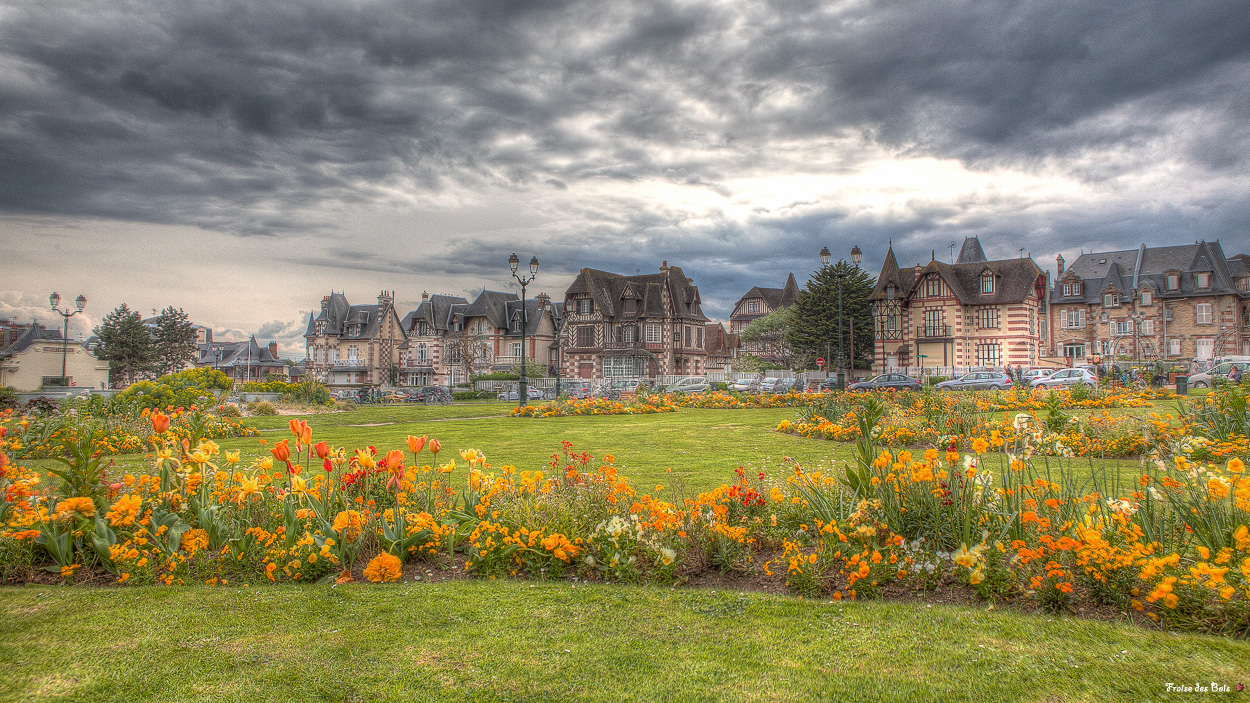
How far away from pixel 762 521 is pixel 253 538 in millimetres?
4055

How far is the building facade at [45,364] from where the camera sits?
46.6 m

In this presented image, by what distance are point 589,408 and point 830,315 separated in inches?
1248

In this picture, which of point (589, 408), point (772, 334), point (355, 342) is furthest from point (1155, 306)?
point (355, 342)

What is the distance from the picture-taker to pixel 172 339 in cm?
5516

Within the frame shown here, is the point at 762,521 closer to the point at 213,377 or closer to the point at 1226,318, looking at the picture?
the point at 213,377

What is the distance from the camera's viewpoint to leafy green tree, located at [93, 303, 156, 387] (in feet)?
160

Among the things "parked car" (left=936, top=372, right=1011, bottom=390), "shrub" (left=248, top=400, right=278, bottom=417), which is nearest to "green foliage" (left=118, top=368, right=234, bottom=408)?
"shrub" (left=248, top=400, right=278, bottom=417)

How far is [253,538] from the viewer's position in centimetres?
509

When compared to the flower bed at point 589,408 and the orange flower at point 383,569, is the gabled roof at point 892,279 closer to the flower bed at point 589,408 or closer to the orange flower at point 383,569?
the flower bed at point 589,408

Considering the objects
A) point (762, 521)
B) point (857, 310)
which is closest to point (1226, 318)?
point (857, 310)

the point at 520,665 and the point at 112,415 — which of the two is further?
the point at 112,415

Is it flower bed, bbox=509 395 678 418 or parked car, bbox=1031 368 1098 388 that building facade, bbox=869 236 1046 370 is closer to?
parked car, bbox=1031 368 1098 388

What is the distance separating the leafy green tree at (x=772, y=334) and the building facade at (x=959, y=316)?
13197mm

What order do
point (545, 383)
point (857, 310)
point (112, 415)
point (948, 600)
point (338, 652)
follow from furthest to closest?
point (857, 310)
point (545, 383)
point (112, 415)
point (948, 600)
point (338, 652)
